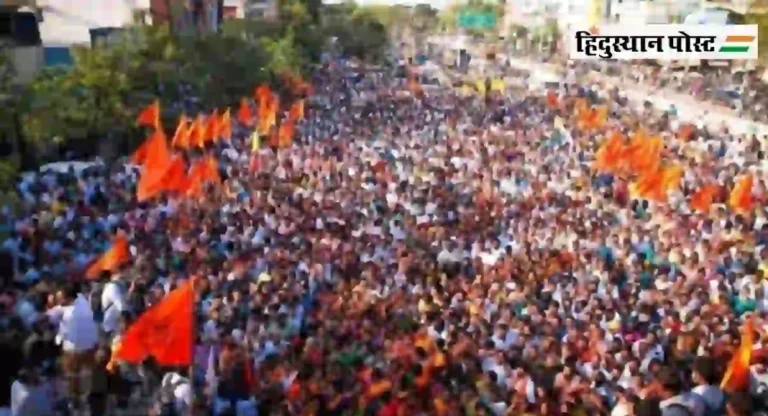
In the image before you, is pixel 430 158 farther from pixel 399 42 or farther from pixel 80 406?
pixel 399 42

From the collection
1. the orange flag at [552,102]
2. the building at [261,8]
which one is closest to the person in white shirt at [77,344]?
the orange flag at [552,102]

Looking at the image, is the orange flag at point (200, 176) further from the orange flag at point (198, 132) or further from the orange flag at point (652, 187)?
the orange flag at point (652, 187)

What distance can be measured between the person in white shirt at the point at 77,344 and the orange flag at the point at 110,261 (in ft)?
8.79

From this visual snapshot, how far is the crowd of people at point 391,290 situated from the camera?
877 centimetres

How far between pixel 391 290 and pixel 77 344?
4516 millimetres

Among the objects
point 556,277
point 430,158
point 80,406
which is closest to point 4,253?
point 80,406

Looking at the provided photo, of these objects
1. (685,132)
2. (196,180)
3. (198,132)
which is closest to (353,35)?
(685,132)

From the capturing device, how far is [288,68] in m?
42.8

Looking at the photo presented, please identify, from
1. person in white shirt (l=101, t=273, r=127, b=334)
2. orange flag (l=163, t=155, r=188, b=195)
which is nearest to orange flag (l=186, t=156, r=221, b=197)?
orange flag (l=163, t=155, r=188, b=195)

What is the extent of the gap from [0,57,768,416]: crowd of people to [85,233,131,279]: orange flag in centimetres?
12

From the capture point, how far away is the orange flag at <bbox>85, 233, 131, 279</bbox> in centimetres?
1238

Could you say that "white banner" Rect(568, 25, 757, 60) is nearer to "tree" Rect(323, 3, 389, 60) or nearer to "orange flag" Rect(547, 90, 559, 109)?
"orange flag" Rect(547, 90, 559, 109)

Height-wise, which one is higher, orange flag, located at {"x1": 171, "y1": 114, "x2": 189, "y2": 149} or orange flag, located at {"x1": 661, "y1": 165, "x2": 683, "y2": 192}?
orange flag, located at {"x1": 171, "y1": 114, "x2": 189, "y2": 149}

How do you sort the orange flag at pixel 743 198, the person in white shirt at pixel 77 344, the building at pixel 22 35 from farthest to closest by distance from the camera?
the building at pixel 22 35, the orange flag at pixel 743 198, the person in white shirt at pixel 77 344
